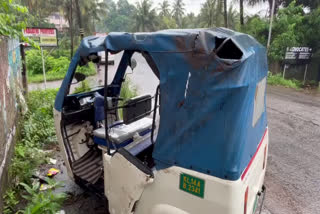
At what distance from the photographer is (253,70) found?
6.17ft

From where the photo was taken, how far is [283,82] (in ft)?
44.2

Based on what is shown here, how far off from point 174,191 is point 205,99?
777 mm

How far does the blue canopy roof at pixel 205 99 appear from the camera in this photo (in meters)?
1.65

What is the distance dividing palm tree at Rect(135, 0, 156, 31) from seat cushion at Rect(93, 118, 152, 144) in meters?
46.4

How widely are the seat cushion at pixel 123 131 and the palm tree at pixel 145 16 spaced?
4636cm

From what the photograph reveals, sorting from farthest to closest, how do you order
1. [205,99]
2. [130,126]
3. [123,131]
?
[130,126] → [123,131] → [205,99]

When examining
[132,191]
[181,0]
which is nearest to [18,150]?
[132,191]

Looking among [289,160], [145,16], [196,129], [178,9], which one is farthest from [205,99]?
[178,9]

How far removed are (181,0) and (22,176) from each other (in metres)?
55.9

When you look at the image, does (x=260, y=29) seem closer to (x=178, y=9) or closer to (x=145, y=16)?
(x=145, y=16)

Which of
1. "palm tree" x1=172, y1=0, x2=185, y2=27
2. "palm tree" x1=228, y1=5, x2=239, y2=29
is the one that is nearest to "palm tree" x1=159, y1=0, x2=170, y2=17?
"palm tree" x1=172, y1=0, x2=185, y2=27

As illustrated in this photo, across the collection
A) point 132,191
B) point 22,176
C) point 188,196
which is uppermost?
point 188,196

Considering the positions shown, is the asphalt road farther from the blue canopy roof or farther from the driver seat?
the blue canopy roof

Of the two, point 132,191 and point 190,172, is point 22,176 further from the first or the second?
point 190,172
